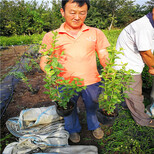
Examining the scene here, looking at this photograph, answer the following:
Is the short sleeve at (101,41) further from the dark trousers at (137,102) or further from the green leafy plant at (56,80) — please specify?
the dark trousers at (137,102)

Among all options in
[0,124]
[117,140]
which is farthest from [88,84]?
[0,124]

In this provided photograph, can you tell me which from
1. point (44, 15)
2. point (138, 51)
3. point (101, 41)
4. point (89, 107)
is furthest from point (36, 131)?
point (44, 15)

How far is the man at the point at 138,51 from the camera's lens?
1.58m

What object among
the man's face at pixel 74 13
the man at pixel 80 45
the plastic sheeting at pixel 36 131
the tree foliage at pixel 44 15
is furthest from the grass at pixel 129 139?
the tree foliage at pixel 44 15

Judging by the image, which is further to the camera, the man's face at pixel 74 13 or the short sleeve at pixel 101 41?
the short sleeve at pixel 101 41

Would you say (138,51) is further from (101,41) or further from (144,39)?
(101,41)

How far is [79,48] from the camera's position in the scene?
4.66 ft

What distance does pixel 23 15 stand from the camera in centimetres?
1664

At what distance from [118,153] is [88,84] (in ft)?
3.68

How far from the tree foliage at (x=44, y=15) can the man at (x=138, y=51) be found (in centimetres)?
1289

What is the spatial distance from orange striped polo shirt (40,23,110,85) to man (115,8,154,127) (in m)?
0.41

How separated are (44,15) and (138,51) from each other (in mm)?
17980

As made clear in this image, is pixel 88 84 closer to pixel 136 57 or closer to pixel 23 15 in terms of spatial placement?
pixel 136 57

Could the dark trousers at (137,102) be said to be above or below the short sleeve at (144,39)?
below
